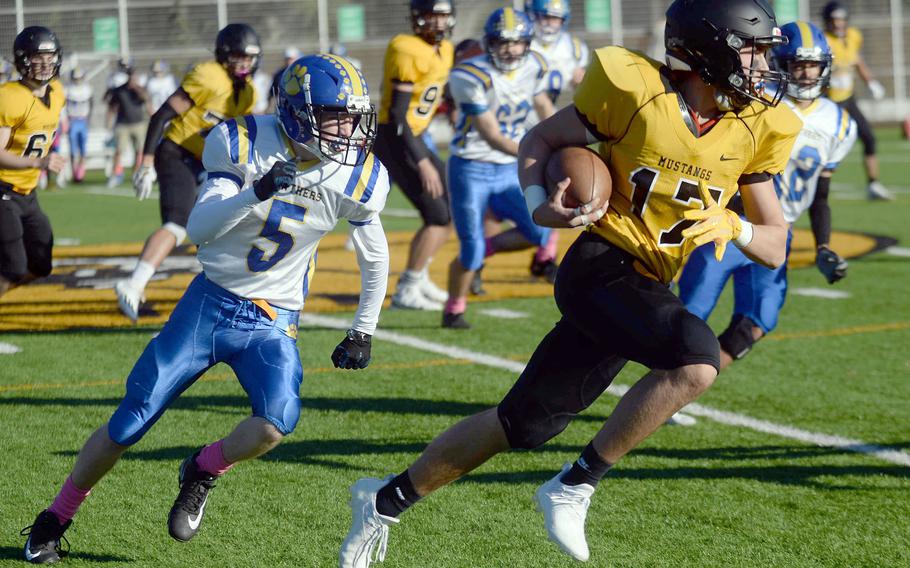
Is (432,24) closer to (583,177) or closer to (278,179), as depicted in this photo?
(583,177)

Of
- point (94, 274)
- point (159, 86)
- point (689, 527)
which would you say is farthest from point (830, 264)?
point (159, 86)

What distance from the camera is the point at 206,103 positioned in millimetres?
7434

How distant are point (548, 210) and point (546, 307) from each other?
15.5 ft

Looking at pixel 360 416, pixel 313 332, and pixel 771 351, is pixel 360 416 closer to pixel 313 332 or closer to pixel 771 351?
pixel 313 332

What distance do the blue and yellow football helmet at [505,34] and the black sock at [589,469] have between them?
443cm

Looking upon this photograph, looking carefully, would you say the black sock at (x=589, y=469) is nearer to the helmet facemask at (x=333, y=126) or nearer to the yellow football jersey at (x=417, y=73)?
the helmet facemask at (x=333, y=126)

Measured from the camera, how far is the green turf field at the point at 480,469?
12.4ft

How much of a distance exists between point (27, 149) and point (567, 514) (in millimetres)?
4315

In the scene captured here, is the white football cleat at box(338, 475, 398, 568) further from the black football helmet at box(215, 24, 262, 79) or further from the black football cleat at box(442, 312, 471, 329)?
the black football helmet at box(215, 24, 262, 79)

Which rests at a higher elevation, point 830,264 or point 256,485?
point 830,264

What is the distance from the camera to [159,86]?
21.4 m

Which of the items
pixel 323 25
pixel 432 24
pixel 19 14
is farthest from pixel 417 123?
pixel 19 14

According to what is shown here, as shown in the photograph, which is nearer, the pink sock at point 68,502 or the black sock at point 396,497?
the black sock at point 396,497

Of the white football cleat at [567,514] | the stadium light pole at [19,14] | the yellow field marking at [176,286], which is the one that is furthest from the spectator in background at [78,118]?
the white football cleat at [567,514]
